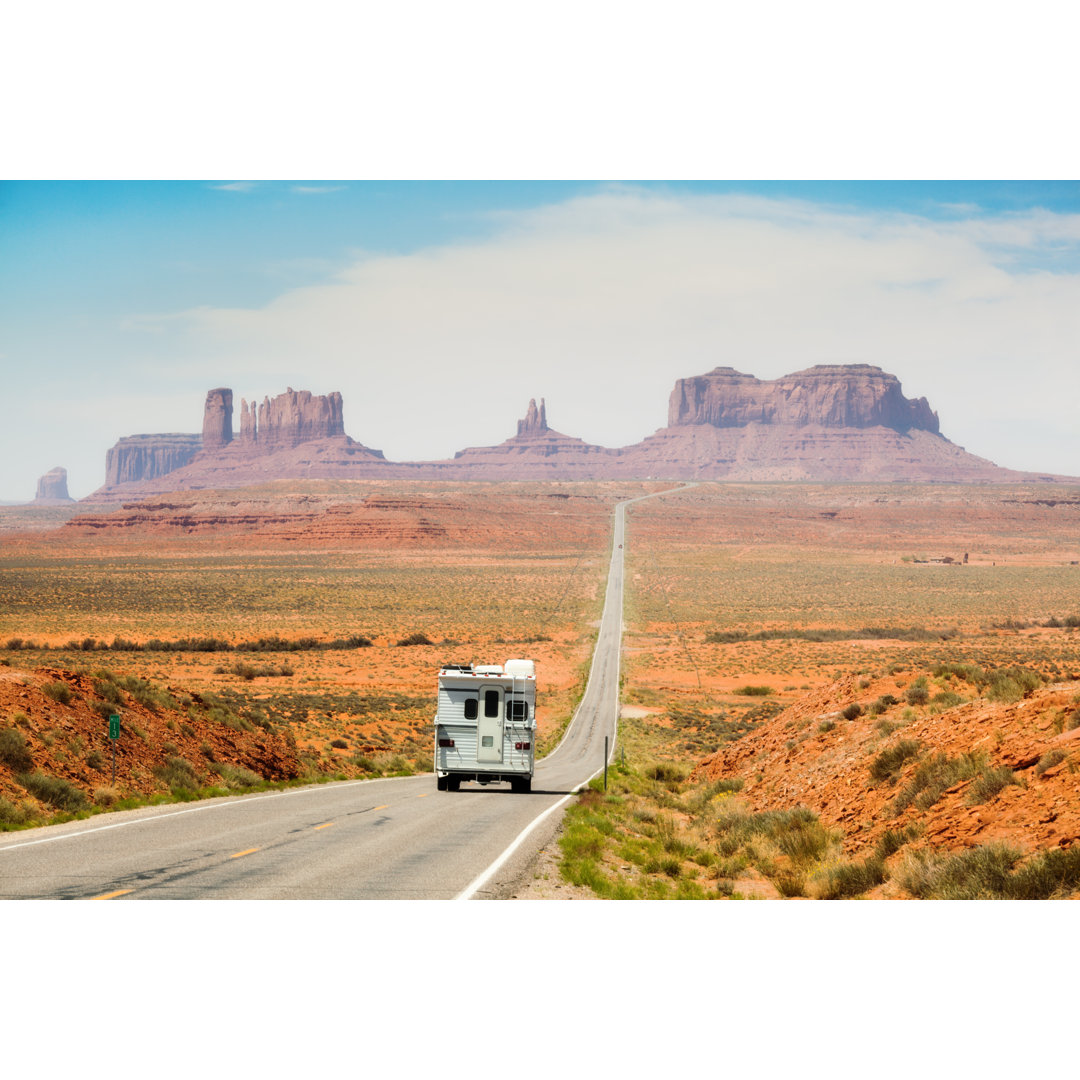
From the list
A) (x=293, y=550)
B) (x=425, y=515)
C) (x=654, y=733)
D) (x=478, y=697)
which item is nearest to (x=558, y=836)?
(x=478, y=697)

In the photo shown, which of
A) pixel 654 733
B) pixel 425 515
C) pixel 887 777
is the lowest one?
pixel 654 733

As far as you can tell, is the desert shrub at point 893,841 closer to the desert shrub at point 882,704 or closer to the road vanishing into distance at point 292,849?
the road vanishing into distance at point 292,849

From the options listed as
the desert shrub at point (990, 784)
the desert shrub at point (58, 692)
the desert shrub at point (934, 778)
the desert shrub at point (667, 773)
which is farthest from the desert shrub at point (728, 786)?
the desert shrub at point (58, 692)

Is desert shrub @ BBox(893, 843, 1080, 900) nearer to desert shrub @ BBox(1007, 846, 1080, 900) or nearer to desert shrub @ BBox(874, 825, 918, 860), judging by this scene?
desert shrub @ BBox(1007, 846, 1080, 900)

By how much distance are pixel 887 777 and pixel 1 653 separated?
60099 mm

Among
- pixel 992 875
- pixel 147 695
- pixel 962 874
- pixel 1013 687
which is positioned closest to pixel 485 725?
pixel 147 695

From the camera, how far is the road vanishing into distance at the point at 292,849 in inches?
449

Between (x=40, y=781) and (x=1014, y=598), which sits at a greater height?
(x=1014, y=598)

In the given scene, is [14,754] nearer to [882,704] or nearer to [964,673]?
[882,704]

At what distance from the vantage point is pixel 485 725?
78.5ft

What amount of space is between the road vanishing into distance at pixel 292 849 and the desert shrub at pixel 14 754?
80.9 inches

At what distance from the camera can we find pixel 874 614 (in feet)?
290

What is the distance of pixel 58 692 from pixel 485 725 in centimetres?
974
